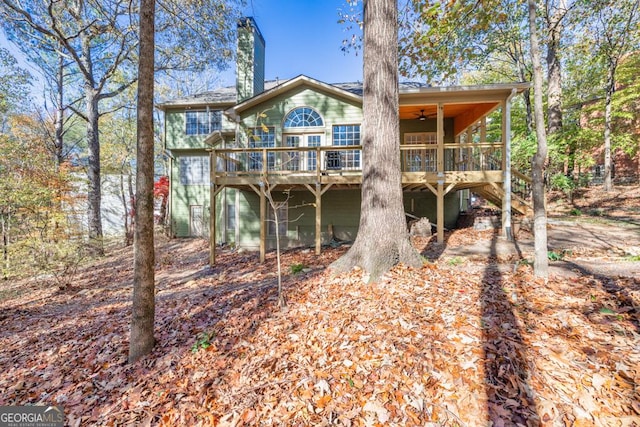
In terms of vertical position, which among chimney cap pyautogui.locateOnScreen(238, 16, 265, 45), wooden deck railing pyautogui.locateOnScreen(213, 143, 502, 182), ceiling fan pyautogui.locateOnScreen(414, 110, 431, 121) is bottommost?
wooden deck railing pyautogui.locateOnScreen(213, 143, 502, 182)

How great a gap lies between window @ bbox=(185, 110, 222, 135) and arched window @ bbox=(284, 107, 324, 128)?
571 centimetres

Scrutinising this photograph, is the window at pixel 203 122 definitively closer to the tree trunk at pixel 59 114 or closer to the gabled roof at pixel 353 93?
the gabled roof at pixel 353 93

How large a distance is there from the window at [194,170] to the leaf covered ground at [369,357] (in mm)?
11176

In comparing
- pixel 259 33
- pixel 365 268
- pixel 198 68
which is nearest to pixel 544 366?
pixel 365 268

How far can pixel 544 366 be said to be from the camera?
248cm

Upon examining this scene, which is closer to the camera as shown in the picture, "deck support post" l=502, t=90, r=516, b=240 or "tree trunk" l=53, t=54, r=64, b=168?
"deck support post" l=502, t=90, r=516, b=240

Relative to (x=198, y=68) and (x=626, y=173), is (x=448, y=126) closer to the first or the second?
(x=198, y=68)

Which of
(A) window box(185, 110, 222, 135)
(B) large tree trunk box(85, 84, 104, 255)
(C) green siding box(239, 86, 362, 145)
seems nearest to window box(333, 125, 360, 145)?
(C) green siding box(239, 86, 362, 145)

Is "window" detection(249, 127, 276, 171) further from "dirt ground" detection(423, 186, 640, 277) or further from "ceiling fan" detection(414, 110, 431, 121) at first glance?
"dirt ground" detection(423, 186, 640, 277)

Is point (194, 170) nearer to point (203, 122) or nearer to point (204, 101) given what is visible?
point (203, 122)

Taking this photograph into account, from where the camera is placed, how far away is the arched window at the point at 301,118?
1091cm

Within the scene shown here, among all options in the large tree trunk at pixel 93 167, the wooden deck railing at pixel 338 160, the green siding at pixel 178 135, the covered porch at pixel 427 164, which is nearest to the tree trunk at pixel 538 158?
the covered porch at pixel 427 164

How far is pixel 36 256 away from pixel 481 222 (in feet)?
46.5

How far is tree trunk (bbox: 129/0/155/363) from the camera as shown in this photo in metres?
3.50
